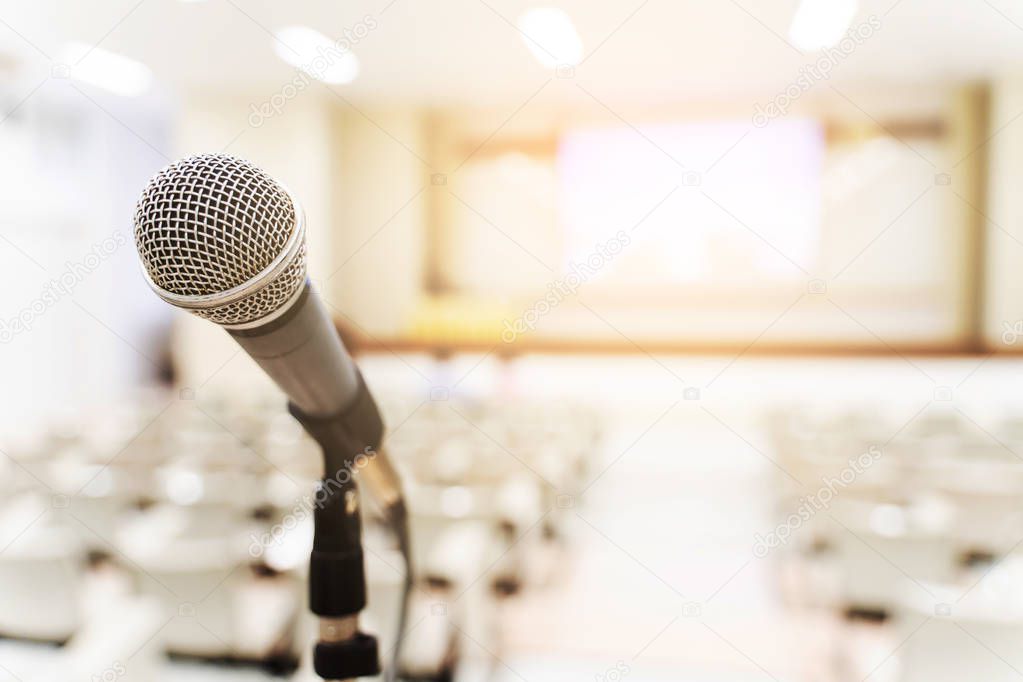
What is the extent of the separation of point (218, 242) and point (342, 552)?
14.2 inches

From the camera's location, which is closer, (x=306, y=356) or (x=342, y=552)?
(x=306, y=356)

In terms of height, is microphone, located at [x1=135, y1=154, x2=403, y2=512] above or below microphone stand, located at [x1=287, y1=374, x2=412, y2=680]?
above

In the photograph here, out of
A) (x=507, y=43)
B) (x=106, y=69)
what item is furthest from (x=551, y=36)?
(x=106, y=69)

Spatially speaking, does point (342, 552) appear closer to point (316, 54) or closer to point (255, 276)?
point (255, 276)

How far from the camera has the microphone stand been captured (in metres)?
0.72

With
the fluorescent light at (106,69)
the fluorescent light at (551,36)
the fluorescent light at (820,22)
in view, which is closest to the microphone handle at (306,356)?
the fluorescent light at (551,36)

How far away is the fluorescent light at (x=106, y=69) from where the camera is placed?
8.94m

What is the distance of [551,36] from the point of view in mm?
8523

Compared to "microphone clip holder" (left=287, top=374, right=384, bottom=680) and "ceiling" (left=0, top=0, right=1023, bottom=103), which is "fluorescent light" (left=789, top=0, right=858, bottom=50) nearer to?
"ceiling" (left=0, top=0, right=1023, bottom=103)

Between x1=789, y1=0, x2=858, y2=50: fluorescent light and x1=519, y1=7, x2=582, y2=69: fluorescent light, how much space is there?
2.58m

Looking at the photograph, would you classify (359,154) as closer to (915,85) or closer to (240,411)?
(240,411)

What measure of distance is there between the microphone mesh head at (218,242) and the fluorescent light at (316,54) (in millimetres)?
8551

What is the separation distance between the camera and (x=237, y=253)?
55 centimetres

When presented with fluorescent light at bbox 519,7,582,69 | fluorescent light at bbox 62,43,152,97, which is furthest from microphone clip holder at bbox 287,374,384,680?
fluorescent light at bbox 62,43,152,97
